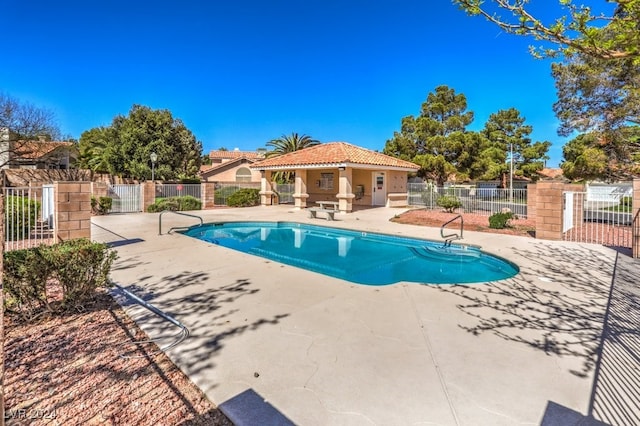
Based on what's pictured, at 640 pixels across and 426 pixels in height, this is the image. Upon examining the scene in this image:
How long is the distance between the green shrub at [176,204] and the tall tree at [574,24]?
19090 millimetres

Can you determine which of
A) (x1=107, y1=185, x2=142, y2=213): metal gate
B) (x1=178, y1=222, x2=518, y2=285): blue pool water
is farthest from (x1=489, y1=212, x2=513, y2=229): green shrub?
(x1=107, y1=185, x2=142, y2=213): metal gate

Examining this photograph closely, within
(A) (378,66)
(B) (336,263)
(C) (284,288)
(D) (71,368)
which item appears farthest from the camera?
(A) (378,66)

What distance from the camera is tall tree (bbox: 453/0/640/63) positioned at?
2916mm

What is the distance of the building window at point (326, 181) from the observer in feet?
85.4

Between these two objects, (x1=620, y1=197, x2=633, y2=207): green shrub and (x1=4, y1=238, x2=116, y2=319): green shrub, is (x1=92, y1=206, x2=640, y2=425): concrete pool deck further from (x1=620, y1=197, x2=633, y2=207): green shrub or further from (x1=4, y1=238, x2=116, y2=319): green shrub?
(x1=620, y1=197, x2=633, y2=207): green shrub

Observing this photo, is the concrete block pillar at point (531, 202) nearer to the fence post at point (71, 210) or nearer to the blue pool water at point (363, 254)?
the blue pool water at point (363, 254)

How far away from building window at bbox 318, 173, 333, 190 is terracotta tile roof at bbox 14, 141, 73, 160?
83.0 feet

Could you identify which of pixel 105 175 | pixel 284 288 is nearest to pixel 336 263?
pixel 284 288

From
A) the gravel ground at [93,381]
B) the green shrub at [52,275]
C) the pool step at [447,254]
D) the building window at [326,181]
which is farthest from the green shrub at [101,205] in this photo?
the pool step at [447,254]

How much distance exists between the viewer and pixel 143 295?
17.2 ft

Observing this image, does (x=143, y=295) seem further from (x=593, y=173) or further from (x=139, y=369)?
(x=593, y=173)

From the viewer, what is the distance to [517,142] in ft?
120

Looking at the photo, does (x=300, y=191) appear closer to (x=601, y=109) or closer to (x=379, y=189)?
(x=379, y=189)

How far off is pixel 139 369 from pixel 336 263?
21.5 ft
